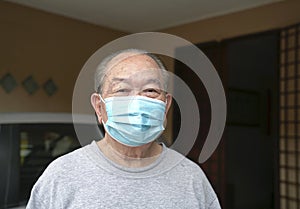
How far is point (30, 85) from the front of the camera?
11.8 feet

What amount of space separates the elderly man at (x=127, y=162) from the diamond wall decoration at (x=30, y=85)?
107 inches

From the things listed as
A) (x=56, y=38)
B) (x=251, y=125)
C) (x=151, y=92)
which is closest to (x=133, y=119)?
(x=151, y=92)

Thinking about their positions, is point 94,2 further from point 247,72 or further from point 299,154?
point 247,72

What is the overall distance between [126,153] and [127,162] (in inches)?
1.1

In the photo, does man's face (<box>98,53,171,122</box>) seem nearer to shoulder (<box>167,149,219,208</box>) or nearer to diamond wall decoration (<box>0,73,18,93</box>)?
shoulder (<box>167,149,219,208</box>)

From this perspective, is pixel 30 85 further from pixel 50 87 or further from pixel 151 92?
pixel 151 92

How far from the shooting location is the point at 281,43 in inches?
129

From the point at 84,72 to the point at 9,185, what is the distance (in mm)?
1374

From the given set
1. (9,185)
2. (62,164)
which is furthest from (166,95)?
(9,185)

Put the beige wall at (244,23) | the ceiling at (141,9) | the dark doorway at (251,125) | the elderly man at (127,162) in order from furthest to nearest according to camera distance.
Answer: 1. the dark doorway at (251,125)
2. the ceiling at (141,9)
3. the beige wall at (244,23)
4. the elderly man at (127,162)

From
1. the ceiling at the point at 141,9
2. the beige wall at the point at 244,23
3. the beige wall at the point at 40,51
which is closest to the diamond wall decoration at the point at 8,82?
the beige wall at the point at 40,51

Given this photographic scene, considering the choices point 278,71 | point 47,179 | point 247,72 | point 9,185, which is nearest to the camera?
point 47,179

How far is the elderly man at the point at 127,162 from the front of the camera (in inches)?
37.8

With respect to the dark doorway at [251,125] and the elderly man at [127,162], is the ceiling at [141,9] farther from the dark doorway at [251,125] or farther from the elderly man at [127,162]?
the elderly man at [127,162]
